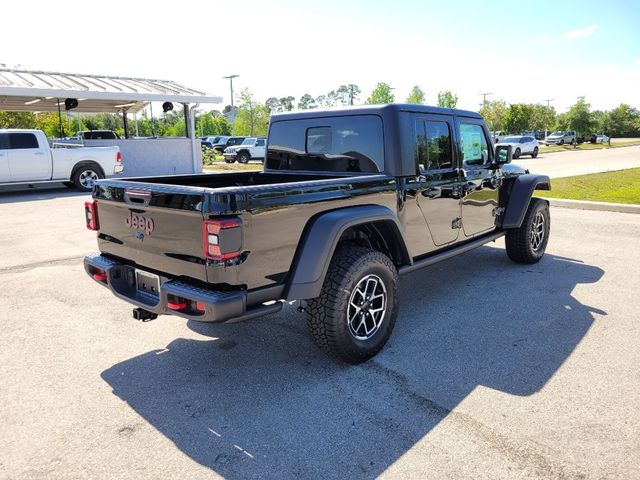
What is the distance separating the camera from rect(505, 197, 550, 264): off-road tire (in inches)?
234

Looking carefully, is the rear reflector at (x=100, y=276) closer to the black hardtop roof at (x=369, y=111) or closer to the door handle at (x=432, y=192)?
the black hardtop roof at (x=369, y=111)

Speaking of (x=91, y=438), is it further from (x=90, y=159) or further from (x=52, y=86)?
(x=52, y=86)

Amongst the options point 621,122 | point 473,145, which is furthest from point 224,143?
point 621,122

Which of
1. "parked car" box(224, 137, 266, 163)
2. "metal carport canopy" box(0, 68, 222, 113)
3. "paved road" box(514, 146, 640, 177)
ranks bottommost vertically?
"paved road" box(514, 146, 640, 177)

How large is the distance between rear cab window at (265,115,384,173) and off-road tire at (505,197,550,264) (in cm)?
271

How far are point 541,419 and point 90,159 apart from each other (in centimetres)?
1497

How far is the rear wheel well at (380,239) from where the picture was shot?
12.5 ft

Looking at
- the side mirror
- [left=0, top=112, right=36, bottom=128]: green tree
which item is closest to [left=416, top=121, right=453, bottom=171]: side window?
the side mirror

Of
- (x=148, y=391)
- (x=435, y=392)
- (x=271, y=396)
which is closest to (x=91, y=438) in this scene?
(x=148, y=391)

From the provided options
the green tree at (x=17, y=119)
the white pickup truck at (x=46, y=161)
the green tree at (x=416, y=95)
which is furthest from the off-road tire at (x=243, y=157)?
the green tree at (x=416, y=95)

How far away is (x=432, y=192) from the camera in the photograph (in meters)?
4.42

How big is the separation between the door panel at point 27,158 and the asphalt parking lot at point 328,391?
32.6 ft

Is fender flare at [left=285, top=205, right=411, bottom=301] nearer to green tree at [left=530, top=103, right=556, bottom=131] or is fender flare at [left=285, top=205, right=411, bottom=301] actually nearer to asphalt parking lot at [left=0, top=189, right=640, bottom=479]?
asphalt parking lot at [left=0, top=189, right=640, bottom=479]

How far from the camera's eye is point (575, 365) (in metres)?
3.54
